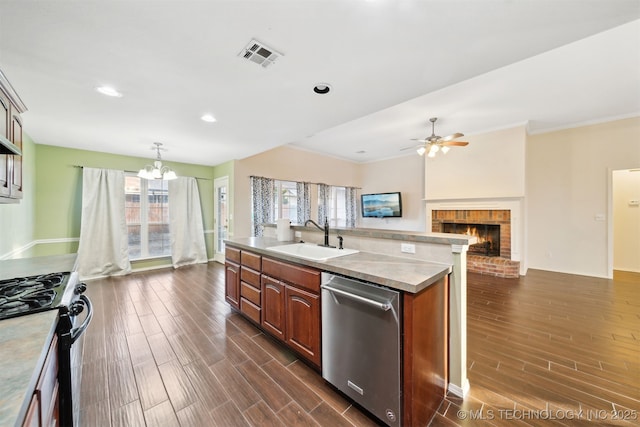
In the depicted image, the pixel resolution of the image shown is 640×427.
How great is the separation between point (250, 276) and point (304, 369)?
1.10 metres

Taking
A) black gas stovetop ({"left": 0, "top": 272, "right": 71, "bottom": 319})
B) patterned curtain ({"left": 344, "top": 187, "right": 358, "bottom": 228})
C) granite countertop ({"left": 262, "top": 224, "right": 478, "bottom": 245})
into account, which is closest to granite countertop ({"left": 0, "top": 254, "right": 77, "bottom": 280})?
black gas stovetop ({"left": 0, "top": 272, "right": 71, "bottom": 319})

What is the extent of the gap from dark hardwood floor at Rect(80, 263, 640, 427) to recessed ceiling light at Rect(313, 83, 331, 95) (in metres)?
2.49

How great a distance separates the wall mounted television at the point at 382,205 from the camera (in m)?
6.74

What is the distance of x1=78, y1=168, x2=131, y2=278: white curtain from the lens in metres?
4.39

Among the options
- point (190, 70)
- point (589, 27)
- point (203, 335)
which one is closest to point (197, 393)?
point (203, 335)

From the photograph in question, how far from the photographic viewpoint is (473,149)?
4.92m

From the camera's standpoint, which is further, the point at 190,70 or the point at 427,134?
the point at 427,134

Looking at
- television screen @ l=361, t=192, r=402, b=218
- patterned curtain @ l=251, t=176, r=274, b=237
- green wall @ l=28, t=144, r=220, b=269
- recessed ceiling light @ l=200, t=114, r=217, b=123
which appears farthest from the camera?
television screen @ l=361, t=192, r=402, b=218

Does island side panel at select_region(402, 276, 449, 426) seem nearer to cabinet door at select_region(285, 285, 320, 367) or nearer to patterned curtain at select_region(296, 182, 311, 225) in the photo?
cabinet door at select_region(285, 285, 320, 367)

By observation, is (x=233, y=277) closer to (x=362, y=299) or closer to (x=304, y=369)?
(x=304, y=369)

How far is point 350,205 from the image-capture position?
25.2ft

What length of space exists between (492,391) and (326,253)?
5.42 feet

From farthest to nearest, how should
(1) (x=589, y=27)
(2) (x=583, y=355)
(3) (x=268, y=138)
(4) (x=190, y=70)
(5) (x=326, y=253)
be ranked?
1. (3) (x=268, y=138)
2. (5) (x=326, y=253)
3. (2) (x=583, y=355)
4. (4) (x=190, y=70)
5. (1) (x=589, y=27)

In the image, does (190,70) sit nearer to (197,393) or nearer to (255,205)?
(197,393)
